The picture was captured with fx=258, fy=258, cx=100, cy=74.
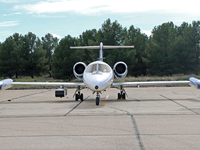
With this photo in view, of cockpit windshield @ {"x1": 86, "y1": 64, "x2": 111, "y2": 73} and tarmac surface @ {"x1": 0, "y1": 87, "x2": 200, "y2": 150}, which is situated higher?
cockpit windshield @ {"x1": 86, "y1": 64, "x2": 111, "y2": 73}

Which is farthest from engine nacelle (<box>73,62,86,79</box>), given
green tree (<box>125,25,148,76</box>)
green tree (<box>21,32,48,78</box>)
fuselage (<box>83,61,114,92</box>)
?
green tree (<box>21,32,48,78</box>)

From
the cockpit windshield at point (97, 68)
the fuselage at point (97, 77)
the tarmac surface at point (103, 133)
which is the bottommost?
the tarmac surface at point (103, 133)

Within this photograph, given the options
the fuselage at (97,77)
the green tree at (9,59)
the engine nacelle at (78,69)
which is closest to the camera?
the fuselage at (97,77)

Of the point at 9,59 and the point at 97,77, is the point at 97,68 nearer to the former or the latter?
the point at 97,77

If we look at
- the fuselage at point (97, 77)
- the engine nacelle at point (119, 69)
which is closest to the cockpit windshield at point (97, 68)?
the fuselage at point (97, 77)

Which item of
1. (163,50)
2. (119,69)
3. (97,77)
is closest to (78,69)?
(119,69)

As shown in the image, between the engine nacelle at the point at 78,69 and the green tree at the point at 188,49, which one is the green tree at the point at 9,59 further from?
the engine nacelle at the point at 78,69

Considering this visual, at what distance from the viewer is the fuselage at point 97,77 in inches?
502

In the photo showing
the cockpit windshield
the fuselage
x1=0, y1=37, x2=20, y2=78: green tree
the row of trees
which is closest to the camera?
the fuselage

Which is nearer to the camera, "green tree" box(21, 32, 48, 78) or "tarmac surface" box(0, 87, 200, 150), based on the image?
"tarmac surface" box(0, 87, 200, 150)

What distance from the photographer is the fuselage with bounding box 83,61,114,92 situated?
12758 mm

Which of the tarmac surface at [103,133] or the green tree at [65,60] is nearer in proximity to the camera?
the tarmac surface at [103,133]

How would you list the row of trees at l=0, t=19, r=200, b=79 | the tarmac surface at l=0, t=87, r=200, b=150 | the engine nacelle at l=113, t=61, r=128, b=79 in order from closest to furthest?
the tarmac surface at l=0, t=87, r=200, b=150
the engine nacelle at l=113, t=61, r=128, b=79
the row of trees at l=0, t=19, r=200, b=79

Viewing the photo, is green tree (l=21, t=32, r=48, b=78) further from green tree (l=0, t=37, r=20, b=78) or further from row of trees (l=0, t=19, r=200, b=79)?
row of trees (l=0, t=19, r=200, b=79)
